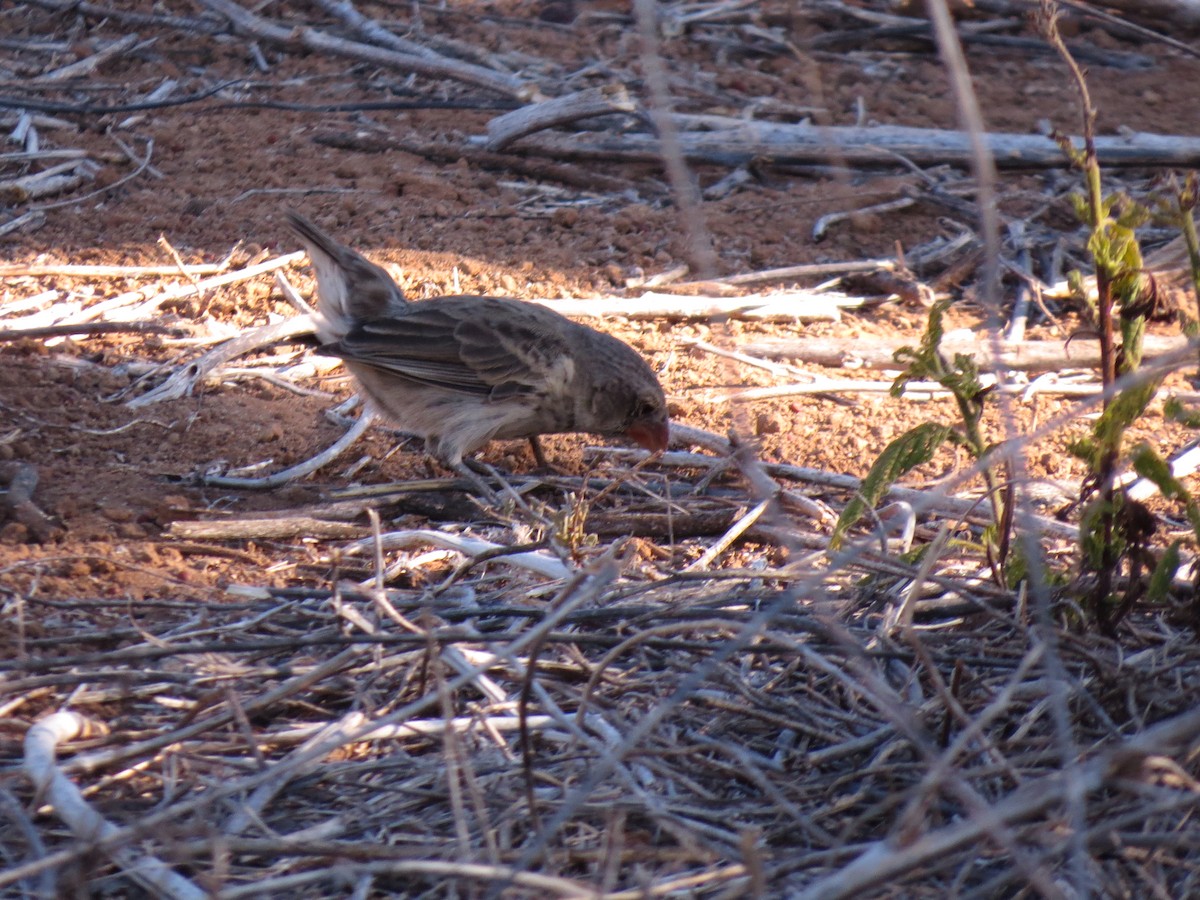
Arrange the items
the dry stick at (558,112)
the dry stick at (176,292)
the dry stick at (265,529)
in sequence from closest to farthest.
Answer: the dry stick at (265,529), the dry stick at (176,292), the dry stick at (558,112)

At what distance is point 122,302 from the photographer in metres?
6.18

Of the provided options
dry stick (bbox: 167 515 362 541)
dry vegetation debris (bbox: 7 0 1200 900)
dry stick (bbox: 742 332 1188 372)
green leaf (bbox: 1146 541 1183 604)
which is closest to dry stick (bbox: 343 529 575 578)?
dry vegetation debris (bbox: 7 0 1200 900)

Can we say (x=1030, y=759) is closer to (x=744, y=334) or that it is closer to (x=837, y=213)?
(x=744, y=334)

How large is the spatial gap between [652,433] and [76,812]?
323 cm

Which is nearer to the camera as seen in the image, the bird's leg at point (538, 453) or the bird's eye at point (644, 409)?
the bird's eye at point (644, 409)

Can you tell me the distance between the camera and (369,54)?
348 inches

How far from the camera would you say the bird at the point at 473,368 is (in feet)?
18.2

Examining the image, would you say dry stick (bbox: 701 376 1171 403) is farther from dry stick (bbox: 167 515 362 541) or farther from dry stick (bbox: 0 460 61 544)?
dry stick (bbox: 0 460 61 544)

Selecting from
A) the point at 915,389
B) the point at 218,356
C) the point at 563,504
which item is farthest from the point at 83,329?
the point at 915,389

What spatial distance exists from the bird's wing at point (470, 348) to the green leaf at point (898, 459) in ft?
8.27

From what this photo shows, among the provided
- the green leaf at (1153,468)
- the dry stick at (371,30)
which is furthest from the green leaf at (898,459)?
the dry stick at (371,30)

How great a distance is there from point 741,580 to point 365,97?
229 inches

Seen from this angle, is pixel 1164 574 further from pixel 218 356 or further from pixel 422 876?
pixel 218 356

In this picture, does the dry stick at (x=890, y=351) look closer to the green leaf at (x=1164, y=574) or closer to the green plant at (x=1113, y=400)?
the green plant at (x=1113, y=400)
